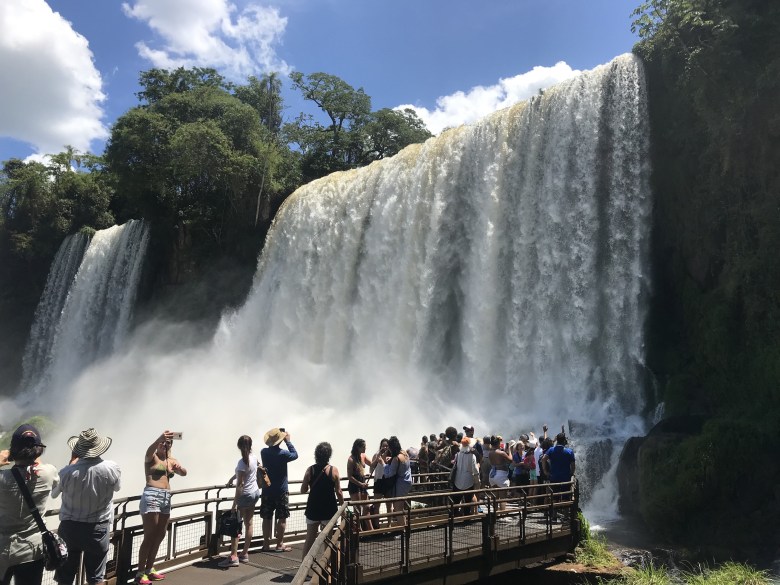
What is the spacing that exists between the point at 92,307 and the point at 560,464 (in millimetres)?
34846

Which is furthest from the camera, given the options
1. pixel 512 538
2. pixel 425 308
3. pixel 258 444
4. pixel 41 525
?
pixel 425 308

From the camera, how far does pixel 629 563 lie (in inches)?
428

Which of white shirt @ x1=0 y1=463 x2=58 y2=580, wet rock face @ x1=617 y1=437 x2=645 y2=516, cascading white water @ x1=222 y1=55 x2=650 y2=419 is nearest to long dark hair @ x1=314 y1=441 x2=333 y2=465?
white shirt @ x1=0 y1=463 x2=58 y2=580

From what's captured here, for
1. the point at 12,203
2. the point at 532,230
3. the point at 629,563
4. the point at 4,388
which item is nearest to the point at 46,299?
the point at 4,388

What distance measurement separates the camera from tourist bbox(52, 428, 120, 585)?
4.84 metres

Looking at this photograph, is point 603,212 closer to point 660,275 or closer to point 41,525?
point 660,275

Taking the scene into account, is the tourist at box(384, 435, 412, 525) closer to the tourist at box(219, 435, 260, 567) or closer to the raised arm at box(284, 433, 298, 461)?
the raised arm at box(284, 433, 298, 461)

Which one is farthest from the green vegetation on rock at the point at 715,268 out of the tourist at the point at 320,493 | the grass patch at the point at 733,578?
the tourist at the point at 320,493

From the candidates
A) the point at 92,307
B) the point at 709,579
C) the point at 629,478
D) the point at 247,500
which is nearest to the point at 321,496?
the point at 247,500

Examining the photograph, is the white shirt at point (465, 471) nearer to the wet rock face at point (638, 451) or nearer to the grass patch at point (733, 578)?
the grass patch at point (733, 578)

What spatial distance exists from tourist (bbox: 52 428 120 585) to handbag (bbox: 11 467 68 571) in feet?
1.26

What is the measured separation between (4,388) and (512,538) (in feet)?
143

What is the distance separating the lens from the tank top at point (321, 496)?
6449mm

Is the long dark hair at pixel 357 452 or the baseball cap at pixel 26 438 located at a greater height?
the baseball cap at pixel 26 438
